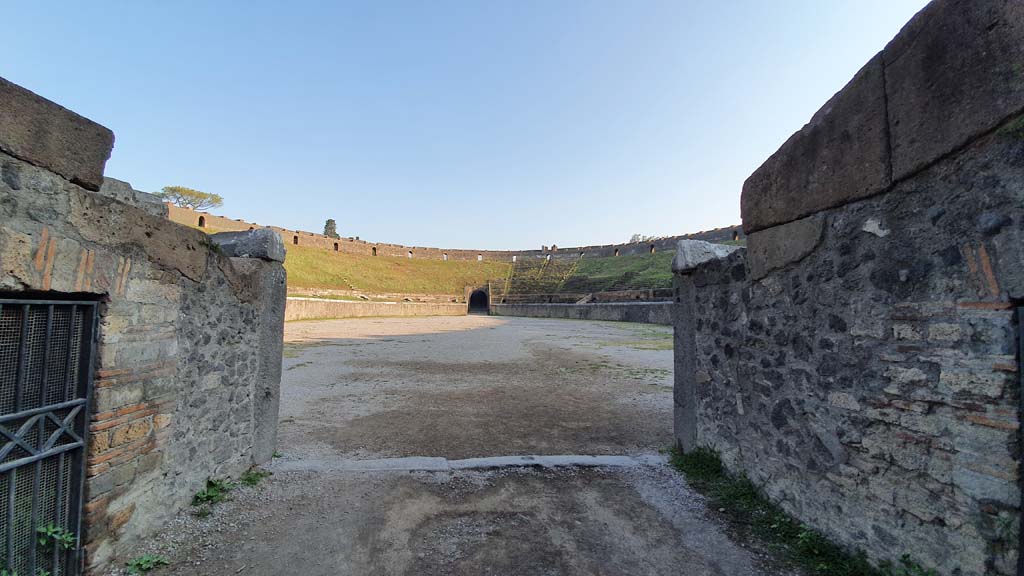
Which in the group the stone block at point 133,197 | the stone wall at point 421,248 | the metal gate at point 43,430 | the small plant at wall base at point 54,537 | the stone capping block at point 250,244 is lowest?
the small plant at wall base at point 54,537

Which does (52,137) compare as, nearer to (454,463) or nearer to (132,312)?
(132,312)

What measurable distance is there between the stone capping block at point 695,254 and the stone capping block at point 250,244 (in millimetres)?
4140

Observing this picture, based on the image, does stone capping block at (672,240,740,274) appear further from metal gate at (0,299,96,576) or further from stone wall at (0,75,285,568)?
metal gate at (0,299,96,576)

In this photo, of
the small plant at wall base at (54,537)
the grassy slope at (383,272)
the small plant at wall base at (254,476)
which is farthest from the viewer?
the grassy slope at (383,272)

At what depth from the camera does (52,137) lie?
7.22 ft

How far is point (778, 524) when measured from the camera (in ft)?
10.1

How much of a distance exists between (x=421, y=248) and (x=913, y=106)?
57169 millimetres

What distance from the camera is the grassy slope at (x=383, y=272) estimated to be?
127 ft

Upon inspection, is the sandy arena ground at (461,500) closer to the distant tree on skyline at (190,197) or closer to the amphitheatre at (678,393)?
the amphitheatre at (678,393)

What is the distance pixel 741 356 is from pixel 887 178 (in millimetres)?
1792

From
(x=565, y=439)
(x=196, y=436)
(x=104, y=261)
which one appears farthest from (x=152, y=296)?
(x=565, y=439)

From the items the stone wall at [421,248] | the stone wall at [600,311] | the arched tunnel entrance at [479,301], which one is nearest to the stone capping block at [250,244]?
→ the stone wall at [600,311]

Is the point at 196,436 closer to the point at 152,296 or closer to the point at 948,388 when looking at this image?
the point at 152,296

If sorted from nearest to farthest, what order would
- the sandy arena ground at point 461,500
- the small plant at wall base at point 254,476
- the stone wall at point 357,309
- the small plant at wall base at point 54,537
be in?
the small plant at wall base at point 54,537 < the sandy arena ground at point 461,500 < the small plant at wall base at point 254,476 < the stone wall at point 357,309
